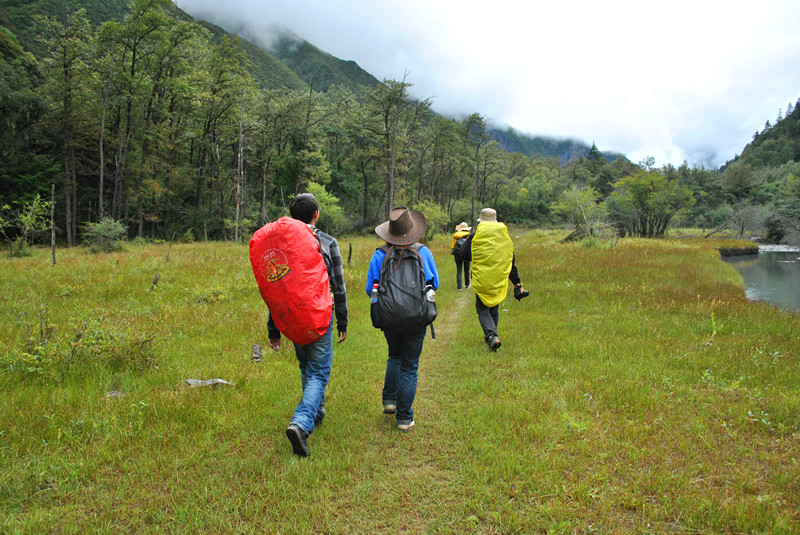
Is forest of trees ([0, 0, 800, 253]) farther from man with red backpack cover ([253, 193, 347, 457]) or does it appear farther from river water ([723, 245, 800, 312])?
man with red backpack cover ([253, 193, 347, 457])

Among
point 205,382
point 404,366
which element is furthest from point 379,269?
point 205,382

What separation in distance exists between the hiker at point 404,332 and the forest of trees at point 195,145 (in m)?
18.2

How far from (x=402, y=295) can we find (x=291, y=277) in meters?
0.99

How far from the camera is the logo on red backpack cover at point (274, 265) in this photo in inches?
119

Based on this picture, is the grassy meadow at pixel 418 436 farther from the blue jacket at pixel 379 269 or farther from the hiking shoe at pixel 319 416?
the blue jacket at pixel 379 269

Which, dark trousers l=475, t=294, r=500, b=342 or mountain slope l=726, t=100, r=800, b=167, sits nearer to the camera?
dark trousers l=475, t=294, r=500, b=342

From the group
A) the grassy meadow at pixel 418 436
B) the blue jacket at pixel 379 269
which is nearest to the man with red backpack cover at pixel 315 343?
the blue jacket at pixel 379 269

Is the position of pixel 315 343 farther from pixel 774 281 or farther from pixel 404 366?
pixel 774 281

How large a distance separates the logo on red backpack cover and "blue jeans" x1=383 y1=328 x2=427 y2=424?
1131mm

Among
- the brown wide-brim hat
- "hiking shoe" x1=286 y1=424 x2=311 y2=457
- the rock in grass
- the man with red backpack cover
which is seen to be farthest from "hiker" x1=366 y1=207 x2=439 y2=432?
the rock in grass

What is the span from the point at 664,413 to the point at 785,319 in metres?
6.41

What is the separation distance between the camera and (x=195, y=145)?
3481cm

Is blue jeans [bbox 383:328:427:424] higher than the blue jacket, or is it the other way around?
the blue jacket

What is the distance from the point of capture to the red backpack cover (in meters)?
3.03
